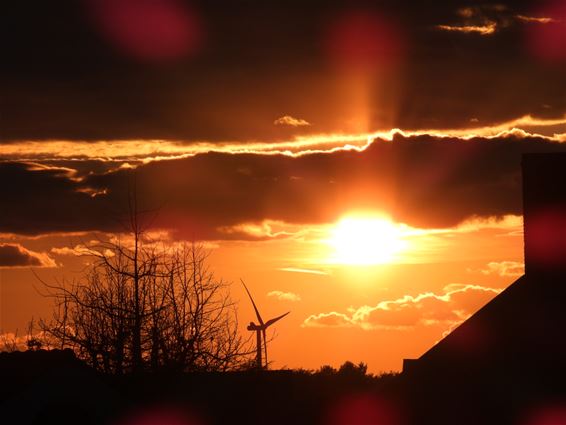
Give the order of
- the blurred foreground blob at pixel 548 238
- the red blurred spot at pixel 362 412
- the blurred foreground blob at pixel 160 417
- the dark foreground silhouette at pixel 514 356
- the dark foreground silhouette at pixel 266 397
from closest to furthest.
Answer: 1. the dark foreground silhouette at pixel 514 356
2. the dark foreground silhouette at pixel 266 397
3. the blurred foreground blob at pixel 548 238
4. the red blurred spot at pixel 362 412
5. the blurred foreground blob at pixel 160 417

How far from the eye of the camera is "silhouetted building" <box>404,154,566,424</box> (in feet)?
109

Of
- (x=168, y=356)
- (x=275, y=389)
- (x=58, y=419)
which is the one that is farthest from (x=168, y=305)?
(x=58, y=419)

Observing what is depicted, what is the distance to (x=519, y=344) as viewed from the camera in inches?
1336

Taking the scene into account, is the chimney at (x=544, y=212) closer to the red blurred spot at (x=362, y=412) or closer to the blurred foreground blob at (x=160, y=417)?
the red blurred spot at (x=362, y=412)

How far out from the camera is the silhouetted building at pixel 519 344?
3328 cm

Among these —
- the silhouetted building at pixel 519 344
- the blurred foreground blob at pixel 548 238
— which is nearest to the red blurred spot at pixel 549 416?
the silhouetted building at pixel 519 344

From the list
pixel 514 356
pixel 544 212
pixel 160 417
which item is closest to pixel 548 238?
pixel 544 212

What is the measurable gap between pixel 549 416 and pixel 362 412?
752 inches

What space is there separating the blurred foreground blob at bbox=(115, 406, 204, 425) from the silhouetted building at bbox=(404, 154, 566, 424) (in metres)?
15.2

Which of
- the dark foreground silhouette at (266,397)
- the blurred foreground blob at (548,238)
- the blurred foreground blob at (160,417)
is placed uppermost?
the blurred foreground blob at (548,238)

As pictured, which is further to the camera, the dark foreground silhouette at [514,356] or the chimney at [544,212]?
the chimney at [544,212]

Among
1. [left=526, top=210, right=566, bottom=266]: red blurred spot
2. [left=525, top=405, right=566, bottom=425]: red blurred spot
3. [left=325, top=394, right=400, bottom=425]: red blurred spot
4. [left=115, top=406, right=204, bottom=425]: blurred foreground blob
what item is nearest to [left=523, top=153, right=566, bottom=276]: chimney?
[left=526, top=210, right=566, bottom=266]: red blurred spot

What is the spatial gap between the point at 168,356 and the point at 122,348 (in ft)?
7.92

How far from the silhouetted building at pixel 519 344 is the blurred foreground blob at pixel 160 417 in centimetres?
1522
